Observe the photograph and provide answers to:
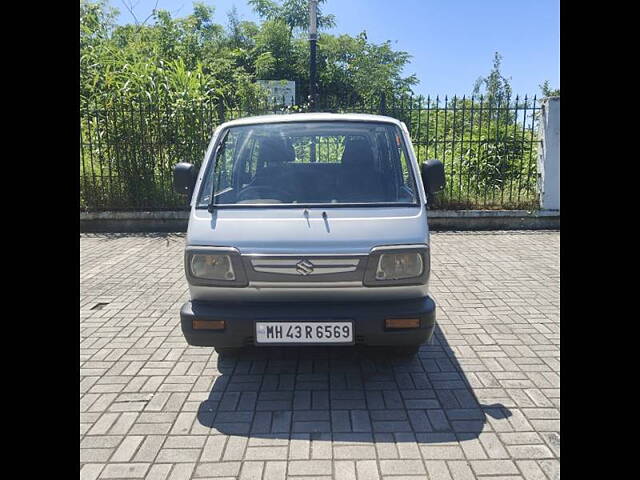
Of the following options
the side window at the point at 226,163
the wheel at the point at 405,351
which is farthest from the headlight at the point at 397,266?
the side window at the point at 226,163

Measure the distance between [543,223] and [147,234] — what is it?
799 cm

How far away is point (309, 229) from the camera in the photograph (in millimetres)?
3229

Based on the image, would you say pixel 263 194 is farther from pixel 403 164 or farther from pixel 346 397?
pixel 346 397

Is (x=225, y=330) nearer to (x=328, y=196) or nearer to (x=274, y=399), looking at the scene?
(x=274, y=399)

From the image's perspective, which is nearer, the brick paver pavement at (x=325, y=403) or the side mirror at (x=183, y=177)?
the brick paver pavement at (x=325, y=403)

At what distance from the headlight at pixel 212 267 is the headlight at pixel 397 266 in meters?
0.92

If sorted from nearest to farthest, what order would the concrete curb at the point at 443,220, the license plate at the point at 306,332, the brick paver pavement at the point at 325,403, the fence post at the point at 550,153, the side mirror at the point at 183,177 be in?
the brick paver pavement at the point at 325,403, the license plate at the point at 306,332, the side mirror at the point at 183,177, the fence post at the point at 550,153, the concrete curb at the point at 443,220

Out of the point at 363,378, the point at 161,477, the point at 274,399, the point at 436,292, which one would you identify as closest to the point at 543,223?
the point at 436,292

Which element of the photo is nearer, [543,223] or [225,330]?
[225,330]

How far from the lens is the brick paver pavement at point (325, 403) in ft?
8.70

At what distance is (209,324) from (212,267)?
0.38m

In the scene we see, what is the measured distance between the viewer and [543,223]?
959 cm

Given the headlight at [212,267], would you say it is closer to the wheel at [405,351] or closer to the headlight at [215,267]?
the headlight at [215,267]

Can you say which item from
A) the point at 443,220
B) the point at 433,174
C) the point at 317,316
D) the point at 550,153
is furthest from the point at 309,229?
the point at 550,153
